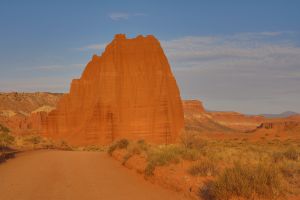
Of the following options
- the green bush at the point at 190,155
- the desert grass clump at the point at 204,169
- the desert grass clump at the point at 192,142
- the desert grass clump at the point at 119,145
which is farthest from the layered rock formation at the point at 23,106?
the desert grass clump at the point at 204,169

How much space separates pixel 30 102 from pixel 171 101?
95.2 meters

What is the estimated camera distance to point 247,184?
8516mm

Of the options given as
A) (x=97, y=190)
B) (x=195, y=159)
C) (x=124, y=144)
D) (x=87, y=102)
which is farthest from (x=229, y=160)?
(x=87, y=102)

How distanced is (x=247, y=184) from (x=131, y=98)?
159ft

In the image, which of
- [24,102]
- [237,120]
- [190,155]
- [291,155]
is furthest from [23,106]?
[291,155]

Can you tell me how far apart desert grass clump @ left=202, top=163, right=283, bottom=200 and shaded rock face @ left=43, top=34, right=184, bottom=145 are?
1772 inches

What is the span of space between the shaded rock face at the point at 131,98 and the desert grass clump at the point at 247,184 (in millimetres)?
45019

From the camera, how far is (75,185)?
41.6ft

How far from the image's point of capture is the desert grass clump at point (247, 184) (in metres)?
8.40

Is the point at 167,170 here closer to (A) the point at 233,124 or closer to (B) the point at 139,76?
(B) the point at 139,76

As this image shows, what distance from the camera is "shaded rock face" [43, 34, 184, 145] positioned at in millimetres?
55094

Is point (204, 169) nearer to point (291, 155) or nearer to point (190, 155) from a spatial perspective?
point (190, 155)

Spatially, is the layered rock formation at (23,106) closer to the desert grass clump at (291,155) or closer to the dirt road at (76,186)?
the dirt road at (76,186)

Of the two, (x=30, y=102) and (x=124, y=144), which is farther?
(x=30, y=102)
